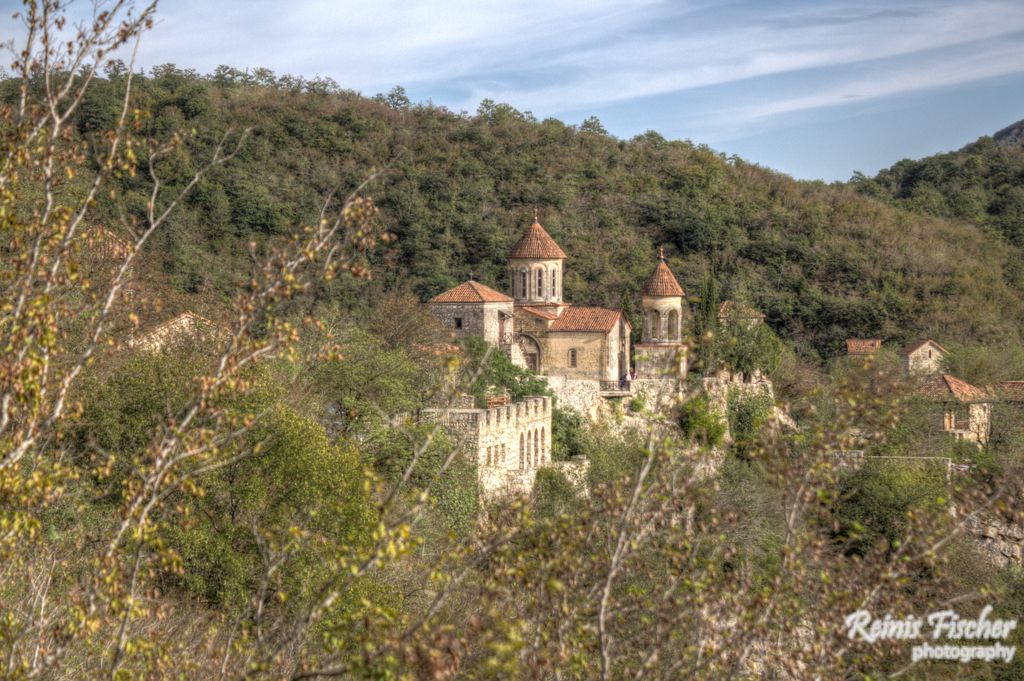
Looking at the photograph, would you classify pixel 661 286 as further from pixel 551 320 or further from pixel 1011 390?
pixel 1011 390

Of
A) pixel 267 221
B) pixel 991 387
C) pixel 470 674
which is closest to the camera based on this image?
pixel 470 674

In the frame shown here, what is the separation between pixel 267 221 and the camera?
150 feet

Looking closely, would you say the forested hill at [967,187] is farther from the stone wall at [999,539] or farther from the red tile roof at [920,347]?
the stone wall at [999,539]

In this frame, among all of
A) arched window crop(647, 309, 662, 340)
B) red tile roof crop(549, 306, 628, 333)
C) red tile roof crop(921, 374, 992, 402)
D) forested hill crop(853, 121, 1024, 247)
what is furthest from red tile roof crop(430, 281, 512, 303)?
forested hill crop(853, 121, 1024, 247)

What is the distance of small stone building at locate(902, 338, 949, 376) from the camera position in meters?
39.2

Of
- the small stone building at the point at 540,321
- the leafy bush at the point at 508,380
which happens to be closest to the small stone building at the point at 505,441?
the leafy bush at the point at 508,380

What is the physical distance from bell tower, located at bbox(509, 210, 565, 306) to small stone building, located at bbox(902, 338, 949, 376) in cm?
1215

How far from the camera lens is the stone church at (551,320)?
105 ft

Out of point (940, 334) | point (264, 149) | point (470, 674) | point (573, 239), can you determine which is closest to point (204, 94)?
point (264, 149)

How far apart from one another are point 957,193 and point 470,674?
6732 cm

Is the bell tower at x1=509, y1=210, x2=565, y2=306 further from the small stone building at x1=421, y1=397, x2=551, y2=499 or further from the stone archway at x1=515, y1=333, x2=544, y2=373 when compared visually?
the small stone building at x1=421, y1=397, x2=551, y2=499

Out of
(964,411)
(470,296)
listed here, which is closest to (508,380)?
(470,296)

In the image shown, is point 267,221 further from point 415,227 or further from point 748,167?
point 748,167

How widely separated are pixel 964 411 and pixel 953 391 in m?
0.74
